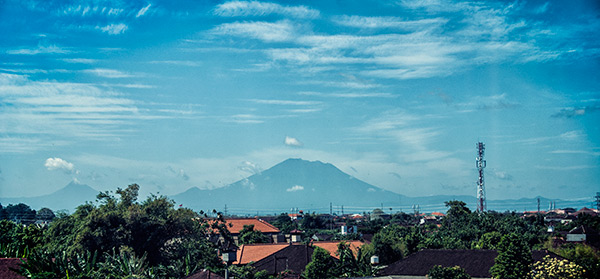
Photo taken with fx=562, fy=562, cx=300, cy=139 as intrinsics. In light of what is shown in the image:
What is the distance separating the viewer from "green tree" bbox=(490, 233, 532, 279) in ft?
125

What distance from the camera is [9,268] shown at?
2809cm

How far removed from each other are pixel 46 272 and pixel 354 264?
24.9m

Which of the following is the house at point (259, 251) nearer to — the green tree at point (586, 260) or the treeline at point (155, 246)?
the treeline at point (155, 246)

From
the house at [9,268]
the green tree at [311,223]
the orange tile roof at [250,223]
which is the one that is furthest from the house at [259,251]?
the green tree at [311,223]

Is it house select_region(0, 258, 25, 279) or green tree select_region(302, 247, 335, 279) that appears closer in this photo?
house select_region(0, 258, 25, 279)

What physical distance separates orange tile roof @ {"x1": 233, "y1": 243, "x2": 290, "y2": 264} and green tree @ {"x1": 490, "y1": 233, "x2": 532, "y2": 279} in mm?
22293

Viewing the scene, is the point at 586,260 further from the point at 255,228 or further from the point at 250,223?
the point at 250,223

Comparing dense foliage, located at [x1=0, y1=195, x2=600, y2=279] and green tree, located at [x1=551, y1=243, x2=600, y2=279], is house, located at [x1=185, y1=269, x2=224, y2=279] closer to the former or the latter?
dense foliage, located at [x1=0, y1=195, x2=600, y2=279]

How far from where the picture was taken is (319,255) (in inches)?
1593

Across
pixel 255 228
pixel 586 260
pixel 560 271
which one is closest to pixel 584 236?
pixel 586 260

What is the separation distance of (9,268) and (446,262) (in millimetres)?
30415

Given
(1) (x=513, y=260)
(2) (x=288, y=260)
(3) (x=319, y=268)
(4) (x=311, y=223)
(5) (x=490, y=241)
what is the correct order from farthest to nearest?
(4) (x=311, y=223) < (5) (x=490, y=241) < (2) (x=288, y=260) < (3) (x=319, y=268) < (1) (x=513, y=260)

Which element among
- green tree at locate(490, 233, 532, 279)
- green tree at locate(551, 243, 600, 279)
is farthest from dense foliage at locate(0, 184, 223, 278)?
green tree at locate(551, 243, 600, 279)

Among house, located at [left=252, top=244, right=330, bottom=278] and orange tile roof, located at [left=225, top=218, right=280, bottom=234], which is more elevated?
orange tile roof, located at [left=225, top=218, right=280, bottom=234]
